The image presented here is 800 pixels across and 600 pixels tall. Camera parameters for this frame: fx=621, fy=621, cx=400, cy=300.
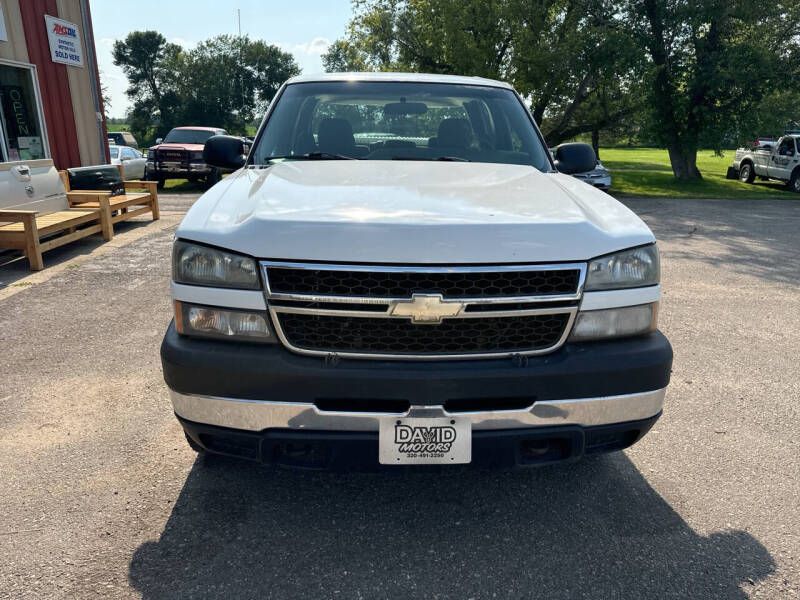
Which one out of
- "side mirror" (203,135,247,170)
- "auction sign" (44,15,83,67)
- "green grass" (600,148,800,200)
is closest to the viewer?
"side mirror" (203,135,247,170)

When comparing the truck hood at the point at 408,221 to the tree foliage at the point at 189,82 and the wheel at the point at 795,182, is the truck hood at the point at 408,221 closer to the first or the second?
the wheel at the point at 795,182

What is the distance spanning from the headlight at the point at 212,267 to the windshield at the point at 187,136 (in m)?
18.1

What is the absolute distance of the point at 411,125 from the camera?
3.81 metres

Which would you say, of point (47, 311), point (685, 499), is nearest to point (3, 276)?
point (47, 311)

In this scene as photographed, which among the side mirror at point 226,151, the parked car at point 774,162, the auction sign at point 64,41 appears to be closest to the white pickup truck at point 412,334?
the side mirror at point 226,151

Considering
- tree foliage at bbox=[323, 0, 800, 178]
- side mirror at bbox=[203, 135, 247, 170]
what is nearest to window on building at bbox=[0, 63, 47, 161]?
side mirror at bbox=[203, 135, 247, 170]

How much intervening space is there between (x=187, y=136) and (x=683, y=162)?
1643 centimetres

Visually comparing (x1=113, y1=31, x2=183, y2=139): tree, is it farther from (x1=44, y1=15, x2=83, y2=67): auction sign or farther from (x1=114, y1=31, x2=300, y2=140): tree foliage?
(x1=44, y1=15, x2=83, y2=67): auction sign

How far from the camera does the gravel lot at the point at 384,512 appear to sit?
2.24 metres

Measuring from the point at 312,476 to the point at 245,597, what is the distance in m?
0.80

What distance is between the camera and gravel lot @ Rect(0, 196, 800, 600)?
2242mm

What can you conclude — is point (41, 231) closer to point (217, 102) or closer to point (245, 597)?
point (245, 597)

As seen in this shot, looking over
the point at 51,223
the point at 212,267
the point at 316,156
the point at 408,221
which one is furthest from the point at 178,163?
the point at 408,221

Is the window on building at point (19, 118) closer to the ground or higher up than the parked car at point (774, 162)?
higher up
